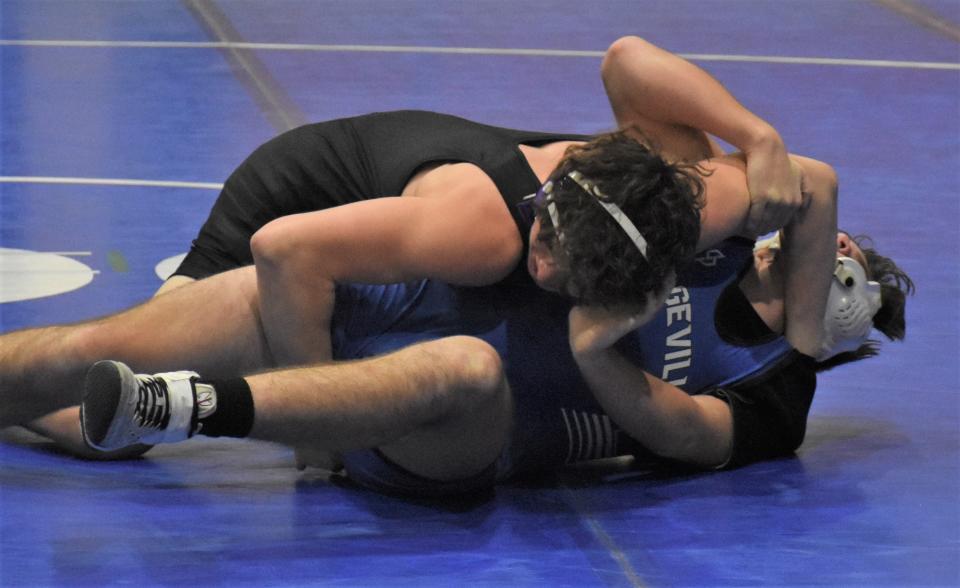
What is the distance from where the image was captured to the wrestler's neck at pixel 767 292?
3816 millimetres

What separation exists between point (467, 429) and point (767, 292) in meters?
0.84

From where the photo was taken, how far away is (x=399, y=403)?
323 centimetres

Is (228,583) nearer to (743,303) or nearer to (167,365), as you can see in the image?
(167,365)

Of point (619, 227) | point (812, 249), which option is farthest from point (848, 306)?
point (619, 227)

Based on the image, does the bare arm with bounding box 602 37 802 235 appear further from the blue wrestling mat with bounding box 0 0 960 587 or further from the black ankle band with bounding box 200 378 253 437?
the black ankle band with bounding box 200 378 253 437

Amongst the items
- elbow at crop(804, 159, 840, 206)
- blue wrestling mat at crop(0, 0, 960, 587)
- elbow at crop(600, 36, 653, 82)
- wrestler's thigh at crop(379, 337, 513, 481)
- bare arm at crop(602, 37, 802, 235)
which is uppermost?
elbow at crop(600, 36, 653, 82)

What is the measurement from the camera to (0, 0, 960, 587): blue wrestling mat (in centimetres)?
326

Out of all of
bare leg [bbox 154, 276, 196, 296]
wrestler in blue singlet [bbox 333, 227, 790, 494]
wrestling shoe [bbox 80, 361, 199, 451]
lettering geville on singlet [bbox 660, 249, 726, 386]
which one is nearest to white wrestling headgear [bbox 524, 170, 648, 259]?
wrestler in blue singlet [bbox 333, 227, 790, 494]

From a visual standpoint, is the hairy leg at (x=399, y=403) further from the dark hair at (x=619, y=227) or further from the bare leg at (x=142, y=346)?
the bare leg at (x=142, y=346)

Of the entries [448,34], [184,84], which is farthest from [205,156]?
[448,34]

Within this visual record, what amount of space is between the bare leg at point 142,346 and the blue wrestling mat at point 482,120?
0.18m

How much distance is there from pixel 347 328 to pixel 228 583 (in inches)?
26.4

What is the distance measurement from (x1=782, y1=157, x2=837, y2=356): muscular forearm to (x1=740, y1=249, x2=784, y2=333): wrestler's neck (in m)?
0.06

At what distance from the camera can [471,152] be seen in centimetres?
363
